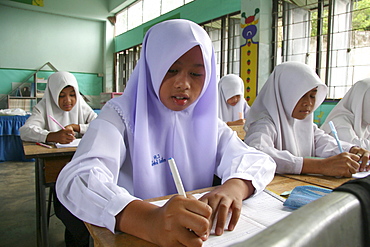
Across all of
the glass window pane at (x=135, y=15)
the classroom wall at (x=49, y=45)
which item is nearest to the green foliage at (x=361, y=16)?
the glass window pane at (x=135, y=15)

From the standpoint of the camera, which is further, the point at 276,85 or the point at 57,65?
the point at 57,65

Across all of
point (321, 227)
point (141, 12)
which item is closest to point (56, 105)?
point (321, 227)

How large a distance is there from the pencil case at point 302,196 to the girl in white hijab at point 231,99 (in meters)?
3.09

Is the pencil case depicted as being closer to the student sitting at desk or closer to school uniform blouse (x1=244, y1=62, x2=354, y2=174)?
the student sitting at desk

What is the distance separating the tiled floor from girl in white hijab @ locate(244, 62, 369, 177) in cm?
172

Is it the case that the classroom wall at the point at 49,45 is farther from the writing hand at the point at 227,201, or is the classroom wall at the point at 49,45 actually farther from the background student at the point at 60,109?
the writing hand at the point at 227,201

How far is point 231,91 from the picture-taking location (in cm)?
396

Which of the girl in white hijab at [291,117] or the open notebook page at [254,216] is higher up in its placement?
the girl in white hijab at [291,117]

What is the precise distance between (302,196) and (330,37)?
12.7 ft

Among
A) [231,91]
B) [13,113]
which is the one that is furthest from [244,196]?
[13,113]

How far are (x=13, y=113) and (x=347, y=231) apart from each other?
591cm

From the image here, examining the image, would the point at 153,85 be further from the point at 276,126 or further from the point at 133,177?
the point at 276,126

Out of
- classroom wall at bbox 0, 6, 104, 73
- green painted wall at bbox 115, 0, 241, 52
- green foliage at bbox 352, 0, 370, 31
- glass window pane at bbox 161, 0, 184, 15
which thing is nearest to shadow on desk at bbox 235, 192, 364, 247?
green foliage at bbox 352, 0, 370, 31

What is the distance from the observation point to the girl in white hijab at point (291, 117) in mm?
1508
